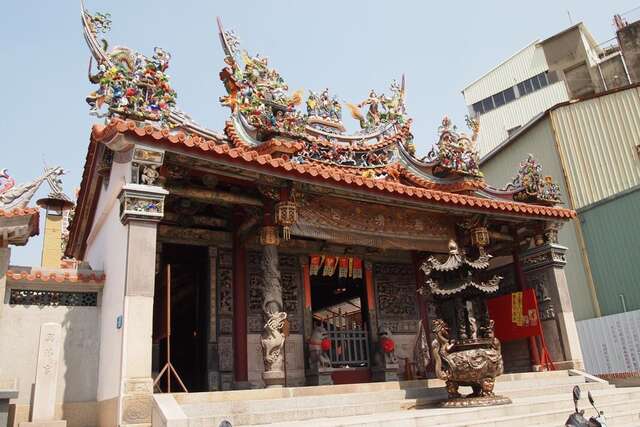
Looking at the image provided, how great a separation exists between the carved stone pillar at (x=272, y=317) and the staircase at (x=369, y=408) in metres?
0.91

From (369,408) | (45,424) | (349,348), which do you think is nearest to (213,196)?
(45,424)

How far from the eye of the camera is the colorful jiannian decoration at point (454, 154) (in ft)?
41.7

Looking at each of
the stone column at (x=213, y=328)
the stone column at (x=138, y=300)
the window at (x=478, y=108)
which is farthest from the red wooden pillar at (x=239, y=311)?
the window at (x=478, y=108)

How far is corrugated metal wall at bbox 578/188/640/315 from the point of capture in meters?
16.1

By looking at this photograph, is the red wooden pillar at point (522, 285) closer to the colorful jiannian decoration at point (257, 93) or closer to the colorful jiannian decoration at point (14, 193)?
the colorful jiannian decoration at point (257, 93)

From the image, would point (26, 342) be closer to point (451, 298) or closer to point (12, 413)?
point (12, 413)

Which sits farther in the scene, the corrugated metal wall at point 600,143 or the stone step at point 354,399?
the corrugated metal wall at point 600,143

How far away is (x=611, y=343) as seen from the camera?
1580 centimetres

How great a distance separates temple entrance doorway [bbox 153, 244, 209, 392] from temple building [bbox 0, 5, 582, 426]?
0.21 feet

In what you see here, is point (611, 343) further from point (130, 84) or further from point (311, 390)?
point (130, 84)

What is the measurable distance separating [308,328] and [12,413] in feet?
18.3

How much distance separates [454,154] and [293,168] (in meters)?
5.53

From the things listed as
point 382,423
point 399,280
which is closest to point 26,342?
point 382,423

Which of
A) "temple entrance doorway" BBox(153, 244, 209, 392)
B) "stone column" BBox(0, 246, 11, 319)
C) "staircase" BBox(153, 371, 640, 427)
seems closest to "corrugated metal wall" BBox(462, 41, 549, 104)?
"temple entrance doorway" BBox(153, 244, 209, 392)
